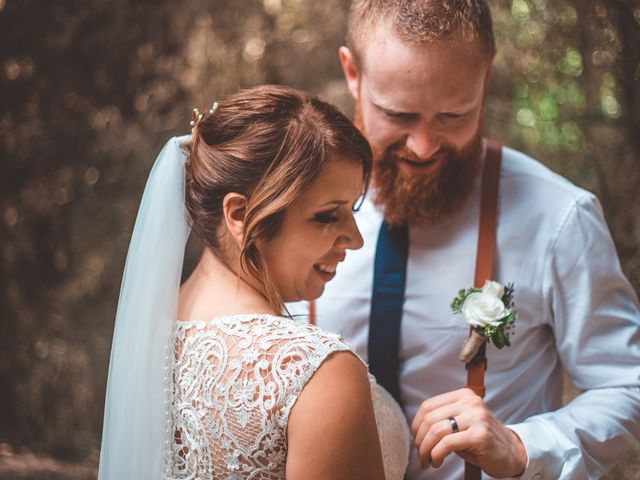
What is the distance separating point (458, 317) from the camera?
2479 millimetres

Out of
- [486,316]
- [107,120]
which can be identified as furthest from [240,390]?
[107,120]

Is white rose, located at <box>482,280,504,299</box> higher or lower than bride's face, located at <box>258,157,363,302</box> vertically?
lower

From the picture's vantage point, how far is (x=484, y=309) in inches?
82.3

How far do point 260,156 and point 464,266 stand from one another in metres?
0.92

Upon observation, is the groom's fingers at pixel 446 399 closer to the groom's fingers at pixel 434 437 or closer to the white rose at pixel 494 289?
the groom's fingers at pixel 434 437

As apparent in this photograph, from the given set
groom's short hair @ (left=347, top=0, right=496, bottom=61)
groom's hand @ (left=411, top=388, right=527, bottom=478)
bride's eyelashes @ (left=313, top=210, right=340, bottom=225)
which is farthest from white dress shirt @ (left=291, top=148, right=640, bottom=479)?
bride's eyelashes @ (left=313, top=210, right=340, bottom=225)

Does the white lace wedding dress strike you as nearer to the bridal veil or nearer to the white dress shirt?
the bridal veil

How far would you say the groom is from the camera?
224 centimetres

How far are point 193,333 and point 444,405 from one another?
0.69 metres

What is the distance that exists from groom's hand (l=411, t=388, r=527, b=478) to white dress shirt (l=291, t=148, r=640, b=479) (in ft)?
0.51

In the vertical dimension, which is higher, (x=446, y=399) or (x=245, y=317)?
(x=245, y=317)

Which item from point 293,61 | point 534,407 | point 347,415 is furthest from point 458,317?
point 293,61

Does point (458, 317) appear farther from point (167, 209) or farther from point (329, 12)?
point (329, 12)

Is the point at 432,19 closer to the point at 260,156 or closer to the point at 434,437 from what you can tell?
the point at 260,156
